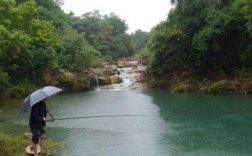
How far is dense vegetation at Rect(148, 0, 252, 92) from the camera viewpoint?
20.2 m

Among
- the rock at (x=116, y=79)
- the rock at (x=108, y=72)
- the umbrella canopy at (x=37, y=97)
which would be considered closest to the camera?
the umbrella canopy at (x=37, y=97)

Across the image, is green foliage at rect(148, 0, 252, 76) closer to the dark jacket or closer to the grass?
the grass

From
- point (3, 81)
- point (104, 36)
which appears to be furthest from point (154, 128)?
point (104, 36)

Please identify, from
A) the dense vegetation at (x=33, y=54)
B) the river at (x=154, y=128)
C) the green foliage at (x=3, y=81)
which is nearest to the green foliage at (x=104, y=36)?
the dense vegetation at (x=33, y=54)

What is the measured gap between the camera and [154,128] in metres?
9.90

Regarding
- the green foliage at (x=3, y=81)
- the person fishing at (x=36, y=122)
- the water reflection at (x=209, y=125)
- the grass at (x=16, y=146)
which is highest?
the green foliage at (x=3, y=81)

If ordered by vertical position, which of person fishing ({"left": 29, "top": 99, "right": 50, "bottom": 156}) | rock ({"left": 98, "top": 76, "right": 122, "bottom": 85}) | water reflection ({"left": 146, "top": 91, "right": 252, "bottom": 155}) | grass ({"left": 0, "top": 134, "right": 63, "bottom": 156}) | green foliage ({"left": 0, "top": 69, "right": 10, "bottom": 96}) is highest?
green foliage ({"left": 0, "top": 69, "right": 10, "bottom": 96})

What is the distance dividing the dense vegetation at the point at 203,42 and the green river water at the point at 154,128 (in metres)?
6.36

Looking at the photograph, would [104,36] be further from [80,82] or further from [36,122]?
[36,122]

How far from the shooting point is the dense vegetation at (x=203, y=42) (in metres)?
20.2

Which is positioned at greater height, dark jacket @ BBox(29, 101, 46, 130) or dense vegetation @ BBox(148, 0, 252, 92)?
dense vegetation @ BBox(148, 0, 252, 92)

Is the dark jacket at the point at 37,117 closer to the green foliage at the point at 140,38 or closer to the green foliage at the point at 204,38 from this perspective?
the green foliage at the point at 204,38

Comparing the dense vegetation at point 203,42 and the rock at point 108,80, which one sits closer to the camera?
the dense vegetation at point 203,42

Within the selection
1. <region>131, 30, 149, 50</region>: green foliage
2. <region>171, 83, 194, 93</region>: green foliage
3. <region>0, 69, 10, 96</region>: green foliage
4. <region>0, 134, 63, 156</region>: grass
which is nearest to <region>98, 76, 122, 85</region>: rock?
<region>171, 83, 194, 93</region>: green foliage
